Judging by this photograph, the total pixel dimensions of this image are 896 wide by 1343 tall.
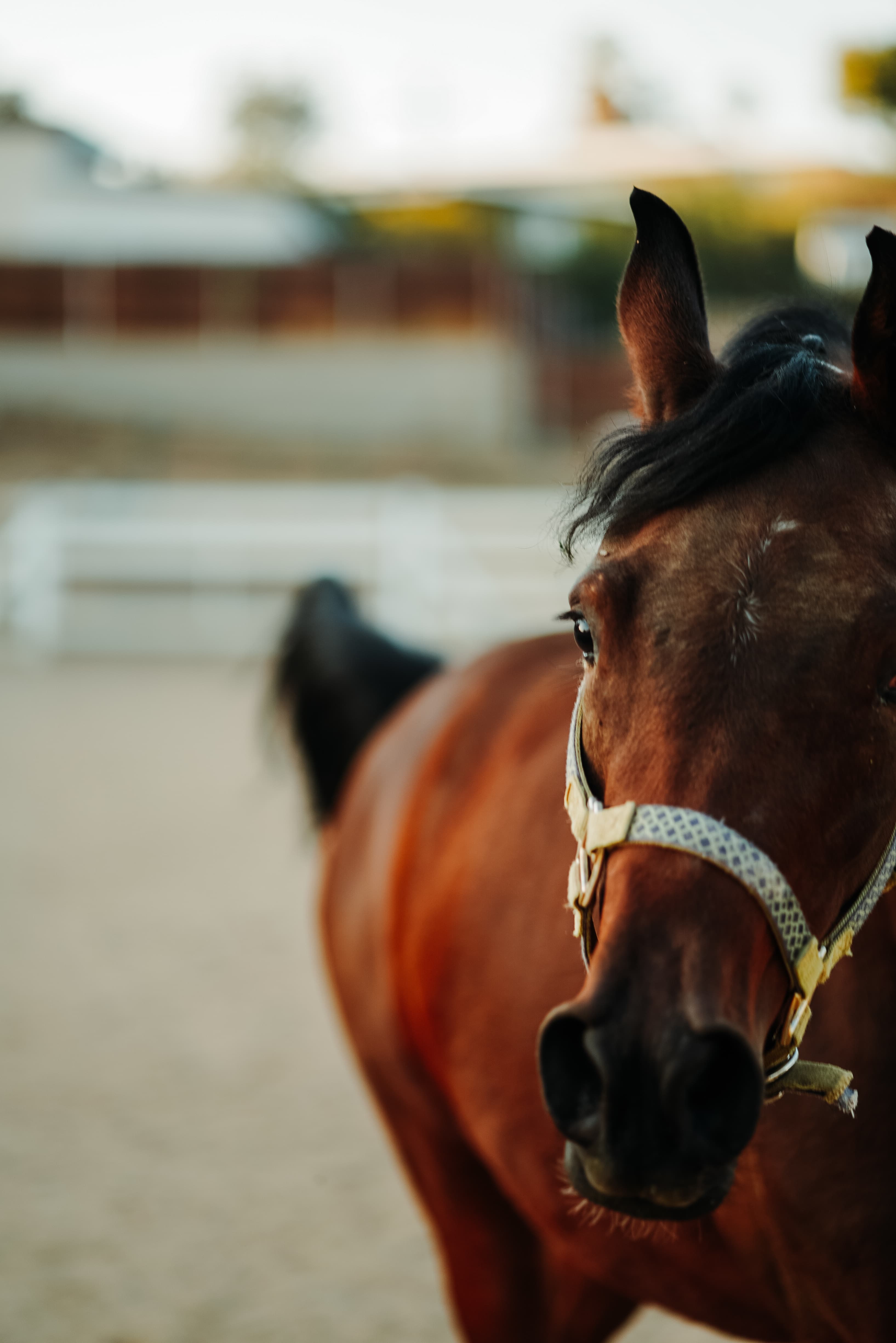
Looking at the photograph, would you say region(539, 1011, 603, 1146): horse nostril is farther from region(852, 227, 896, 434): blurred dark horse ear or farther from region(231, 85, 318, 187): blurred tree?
region(231, 85, 318, 187): blurred tree

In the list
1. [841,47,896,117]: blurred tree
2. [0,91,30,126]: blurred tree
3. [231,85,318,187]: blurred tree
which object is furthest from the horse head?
[231,85,318,187]: blurred tree

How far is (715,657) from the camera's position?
1413 mm

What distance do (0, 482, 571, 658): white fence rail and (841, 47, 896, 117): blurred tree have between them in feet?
49.1

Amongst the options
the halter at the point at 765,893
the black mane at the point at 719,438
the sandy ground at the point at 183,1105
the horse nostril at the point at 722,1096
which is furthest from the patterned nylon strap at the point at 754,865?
the sandy ground at the point at 183,1105

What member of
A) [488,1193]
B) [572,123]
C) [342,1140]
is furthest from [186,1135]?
[572,123]

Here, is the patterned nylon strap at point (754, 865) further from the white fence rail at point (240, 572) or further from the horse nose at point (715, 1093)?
the white fence rail at point (240, 572)

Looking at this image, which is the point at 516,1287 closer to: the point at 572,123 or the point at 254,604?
the point at 254,604

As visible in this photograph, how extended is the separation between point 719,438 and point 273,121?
64164 mm

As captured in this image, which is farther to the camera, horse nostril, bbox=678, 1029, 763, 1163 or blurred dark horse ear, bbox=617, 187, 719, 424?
blurred dark horse ear, bbox=617, 187, 719, 424

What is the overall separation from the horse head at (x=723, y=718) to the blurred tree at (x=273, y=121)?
61404 mm

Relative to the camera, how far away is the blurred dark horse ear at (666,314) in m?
1.70

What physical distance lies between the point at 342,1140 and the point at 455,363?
864 inches

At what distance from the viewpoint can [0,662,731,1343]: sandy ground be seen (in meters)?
3.27

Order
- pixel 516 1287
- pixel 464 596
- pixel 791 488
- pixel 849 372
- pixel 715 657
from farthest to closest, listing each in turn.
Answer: pixel 464 596
pixel 516 1287
pixel 849 372
pixel 791 488
pixel 715 657
